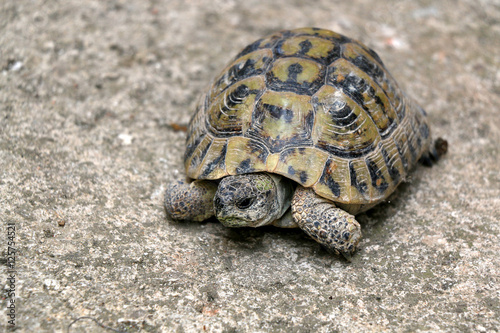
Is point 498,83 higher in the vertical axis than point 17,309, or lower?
higher

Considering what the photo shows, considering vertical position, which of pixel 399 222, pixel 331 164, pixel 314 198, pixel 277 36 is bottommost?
pixel 399 222

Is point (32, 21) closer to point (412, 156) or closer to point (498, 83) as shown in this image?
point (412, 156)

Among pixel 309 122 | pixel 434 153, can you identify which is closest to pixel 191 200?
pixel 309 122

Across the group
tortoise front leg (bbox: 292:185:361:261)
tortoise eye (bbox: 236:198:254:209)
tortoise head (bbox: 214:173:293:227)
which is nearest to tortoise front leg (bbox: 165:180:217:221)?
tortoise head (bbox: 214:173:293:227)

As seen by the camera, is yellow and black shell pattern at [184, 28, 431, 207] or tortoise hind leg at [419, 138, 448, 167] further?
tortoise hind leg at [419, 138, 448, 167]

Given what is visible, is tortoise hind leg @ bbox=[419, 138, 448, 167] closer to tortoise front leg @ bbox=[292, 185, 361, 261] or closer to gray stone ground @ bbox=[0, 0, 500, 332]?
gray stone ground @ bbox=[0, 0, 500, 332]

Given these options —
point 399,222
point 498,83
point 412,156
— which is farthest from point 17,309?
point 498,83
